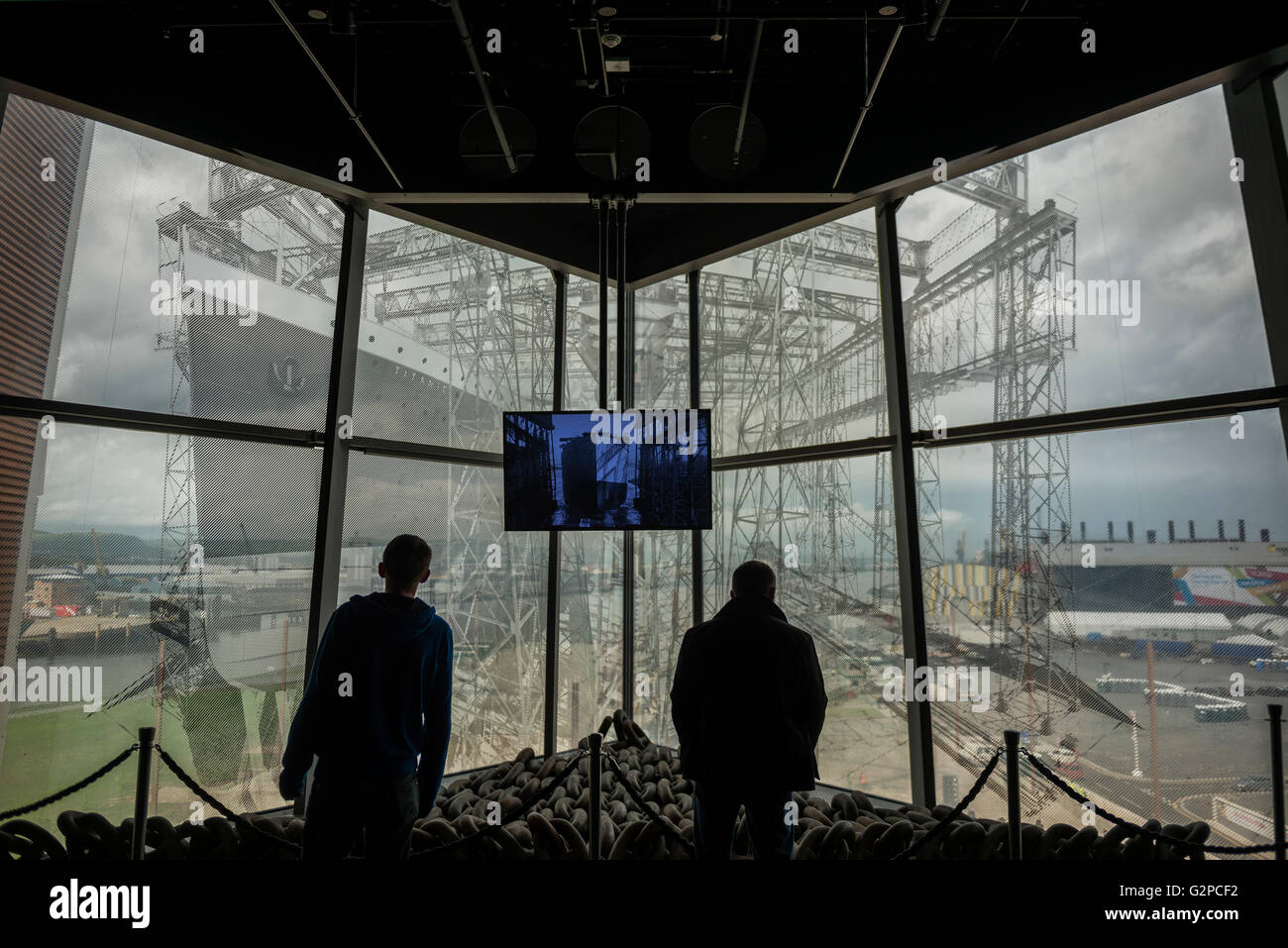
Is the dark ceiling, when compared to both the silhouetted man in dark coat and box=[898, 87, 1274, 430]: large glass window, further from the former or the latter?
the silhouetted man in dark coat

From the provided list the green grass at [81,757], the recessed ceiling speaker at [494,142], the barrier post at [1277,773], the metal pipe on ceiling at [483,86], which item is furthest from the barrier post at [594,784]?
the recessed ceiling speaker at [494,142]

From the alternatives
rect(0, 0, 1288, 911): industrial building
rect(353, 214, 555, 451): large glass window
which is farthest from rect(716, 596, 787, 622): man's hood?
rect(353, 214, 555, 451): large glass window

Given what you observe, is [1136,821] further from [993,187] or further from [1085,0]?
[1085,0]

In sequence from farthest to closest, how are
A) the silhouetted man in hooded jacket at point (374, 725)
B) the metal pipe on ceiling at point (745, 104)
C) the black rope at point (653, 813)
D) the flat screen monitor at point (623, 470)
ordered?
the flat screen monitor at point (623, 470) < the metal pipe on ceiling at point (745, 104) < the black rope at point (653, 813) < the silhouetted man in hooded jacket at point (374, 725)

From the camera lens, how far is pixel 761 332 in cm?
432

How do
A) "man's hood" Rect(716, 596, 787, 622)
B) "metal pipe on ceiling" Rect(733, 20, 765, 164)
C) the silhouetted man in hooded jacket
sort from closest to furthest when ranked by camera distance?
the silhouetted man in hooded jacket
"man's hood" Rect(716, 596, 787, 622)
"metal pipe on ceiling" Rect(733, 20, 765, 164)

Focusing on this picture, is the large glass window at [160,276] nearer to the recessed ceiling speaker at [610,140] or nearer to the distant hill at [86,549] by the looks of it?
the distant hill at [86,549]

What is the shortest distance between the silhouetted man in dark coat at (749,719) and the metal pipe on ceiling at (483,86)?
7.68ft

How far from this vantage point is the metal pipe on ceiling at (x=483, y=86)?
2.36 meters

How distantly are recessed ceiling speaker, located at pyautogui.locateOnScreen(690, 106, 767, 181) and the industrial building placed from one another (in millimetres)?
19

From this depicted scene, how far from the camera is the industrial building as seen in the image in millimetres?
2791

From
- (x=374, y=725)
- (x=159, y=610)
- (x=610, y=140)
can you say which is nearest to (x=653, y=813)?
(x=374, y=725)
